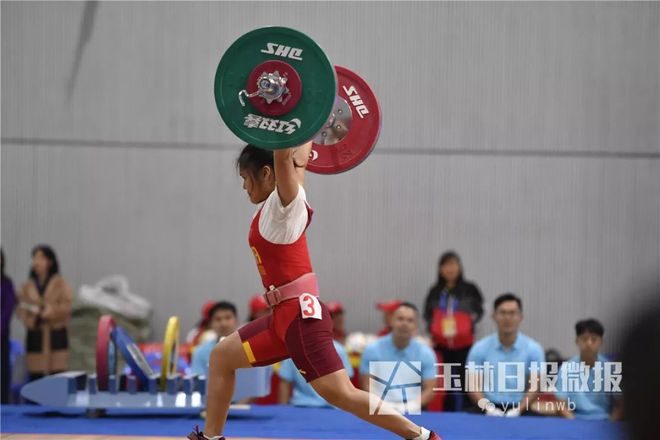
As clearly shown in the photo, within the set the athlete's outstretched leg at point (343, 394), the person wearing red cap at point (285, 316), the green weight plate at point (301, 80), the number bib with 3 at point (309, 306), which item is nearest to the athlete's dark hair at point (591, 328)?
the person wearing red cap at point (285, 316)

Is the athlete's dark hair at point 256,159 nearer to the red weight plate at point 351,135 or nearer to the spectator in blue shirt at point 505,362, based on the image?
the red weight plate at point 351,135

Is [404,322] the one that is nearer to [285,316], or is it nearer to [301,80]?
[285,316]

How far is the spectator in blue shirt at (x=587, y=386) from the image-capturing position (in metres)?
5.79

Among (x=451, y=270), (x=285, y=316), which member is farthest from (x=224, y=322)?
(x=285, y=316)

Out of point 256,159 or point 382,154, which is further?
point 382,154

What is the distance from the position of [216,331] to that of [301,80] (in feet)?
12.1

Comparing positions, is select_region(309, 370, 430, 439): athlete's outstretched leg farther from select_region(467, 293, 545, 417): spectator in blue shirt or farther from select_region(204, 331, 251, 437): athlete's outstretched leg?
select_region(467, 293, 545, 417): spectator in blue shirt

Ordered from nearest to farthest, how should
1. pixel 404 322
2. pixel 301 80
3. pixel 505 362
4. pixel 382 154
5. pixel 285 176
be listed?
pixel 285 176
pixel 301 80
pixel 505 362
pixel 404 322
pixel 382 154

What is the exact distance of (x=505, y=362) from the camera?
6.32 meters

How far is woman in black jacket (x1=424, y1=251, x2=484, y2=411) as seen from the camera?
25.2 ft

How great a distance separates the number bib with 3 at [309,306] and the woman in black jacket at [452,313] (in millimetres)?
3695

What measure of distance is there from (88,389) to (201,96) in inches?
181

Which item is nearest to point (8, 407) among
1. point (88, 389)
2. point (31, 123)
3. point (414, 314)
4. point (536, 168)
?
point (88, 389)

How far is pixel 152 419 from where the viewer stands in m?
5.86
